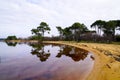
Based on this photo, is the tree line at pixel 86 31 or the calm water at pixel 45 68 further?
the tree line at pixel 86 31

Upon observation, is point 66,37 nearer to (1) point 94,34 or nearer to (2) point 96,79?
(1) point 94,34

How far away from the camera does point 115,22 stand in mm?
43312

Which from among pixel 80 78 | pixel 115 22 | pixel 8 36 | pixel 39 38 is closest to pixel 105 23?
pixel 115 22

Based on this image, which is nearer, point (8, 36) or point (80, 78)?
point (80, 78)

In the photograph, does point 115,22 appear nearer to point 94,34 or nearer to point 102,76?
point 94,34

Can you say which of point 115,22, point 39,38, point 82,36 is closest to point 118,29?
point 115,22

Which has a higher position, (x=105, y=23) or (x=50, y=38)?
(x=105, y=23)

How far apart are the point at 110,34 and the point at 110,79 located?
136 feet

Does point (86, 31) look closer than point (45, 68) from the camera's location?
No

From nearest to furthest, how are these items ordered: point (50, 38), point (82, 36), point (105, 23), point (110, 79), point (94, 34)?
point (110, 79)
point (105, 23)
point (94, 34)
point (82, 36)
point (50, 38)

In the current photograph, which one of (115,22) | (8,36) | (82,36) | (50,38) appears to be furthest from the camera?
(8,36)

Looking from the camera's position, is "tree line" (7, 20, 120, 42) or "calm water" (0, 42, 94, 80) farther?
"tree line" (7, 20, 120, 42)

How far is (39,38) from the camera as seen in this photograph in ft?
236

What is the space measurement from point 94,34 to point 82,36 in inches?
245
